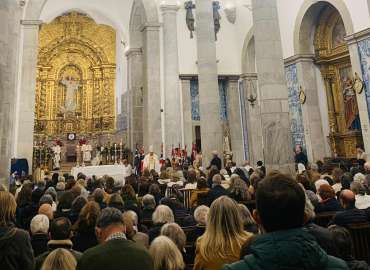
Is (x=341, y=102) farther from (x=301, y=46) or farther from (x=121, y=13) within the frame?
(x=121, y=13)

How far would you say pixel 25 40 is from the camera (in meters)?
14.2

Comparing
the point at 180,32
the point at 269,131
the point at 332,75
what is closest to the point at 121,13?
the point at 180,32

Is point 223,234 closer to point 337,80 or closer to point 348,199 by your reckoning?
point 348,199

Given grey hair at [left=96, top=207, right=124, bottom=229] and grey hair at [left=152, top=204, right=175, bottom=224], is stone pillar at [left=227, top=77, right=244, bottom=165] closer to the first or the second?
grey hair at [left=152, top=204, right=175, bottom=224]

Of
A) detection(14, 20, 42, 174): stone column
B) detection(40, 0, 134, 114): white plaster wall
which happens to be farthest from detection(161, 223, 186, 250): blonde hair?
detection(40, 0, 134, 114): white plaster wall

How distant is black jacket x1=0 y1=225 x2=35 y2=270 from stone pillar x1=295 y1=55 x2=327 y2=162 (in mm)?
13100

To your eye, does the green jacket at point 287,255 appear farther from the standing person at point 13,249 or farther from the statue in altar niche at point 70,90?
the statue in altar niche at point 70,90

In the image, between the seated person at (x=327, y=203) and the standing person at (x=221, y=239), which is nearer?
the standing person at (x=221, y=239)

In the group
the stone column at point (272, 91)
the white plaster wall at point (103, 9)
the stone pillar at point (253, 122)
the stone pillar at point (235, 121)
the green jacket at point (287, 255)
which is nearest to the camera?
the green jacket at point (287, 255)

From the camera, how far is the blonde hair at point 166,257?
2.30 m

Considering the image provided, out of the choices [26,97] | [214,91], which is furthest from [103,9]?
[214,91]

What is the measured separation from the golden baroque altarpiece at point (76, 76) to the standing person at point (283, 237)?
80.1 ft

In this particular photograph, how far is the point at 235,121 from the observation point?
60.1 feet

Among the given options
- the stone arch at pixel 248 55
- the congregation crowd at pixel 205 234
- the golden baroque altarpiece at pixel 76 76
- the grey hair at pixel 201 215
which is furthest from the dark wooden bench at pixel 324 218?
the golden baroque altarpiece at pixel 76 76
